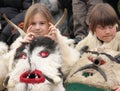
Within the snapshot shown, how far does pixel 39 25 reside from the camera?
263 cm

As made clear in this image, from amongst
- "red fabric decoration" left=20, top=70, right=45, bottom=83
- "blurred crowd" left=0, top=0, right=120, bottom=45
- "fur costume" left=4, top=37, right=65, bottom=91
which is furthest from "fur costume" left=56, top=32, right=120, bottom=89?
"blurred crowd" left=0, top=0, right=120, bottom=45

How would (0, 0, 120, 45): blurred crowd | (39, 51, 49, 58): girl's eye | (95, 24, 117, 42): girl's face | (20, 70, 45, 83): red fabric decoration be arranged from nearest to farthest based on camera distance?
(20, 70, 45, 83): red fabric decoration, (39, 51, 49, 58): girl's eye, (95, 24, 117, 42): girl's face, (0, 0, 120, 45): blurred crowd

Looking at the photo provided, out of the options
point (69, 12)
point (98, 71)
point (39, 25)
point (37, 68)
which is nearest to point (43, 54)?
point (37, 68)

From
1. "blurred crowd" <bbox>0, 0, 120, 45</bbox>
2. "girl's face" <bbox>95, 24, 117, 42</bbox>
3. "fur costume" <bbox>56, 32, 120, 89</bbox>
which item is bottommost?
"blurred crowd" <bbox>0, 0, 120, 45</bbox>

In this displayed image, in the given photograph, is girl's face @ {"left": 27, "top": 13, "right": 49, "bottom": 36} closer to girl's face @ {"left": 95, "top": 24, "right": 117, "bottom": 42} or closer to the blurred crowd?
girl's face @ {"left": 95, "top": 24, "right": 117, "bottom": 42}

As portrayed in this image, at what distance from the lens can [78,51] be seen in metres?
2.54

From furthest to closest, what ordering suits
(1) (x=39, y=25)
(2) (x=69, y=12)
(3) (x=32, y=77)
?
(2) (x=69, y=12) < (1) (x=39, y=25) < (3) (x=32, y=77)

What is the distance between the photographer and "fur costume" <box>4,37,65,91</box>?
83.0 inches

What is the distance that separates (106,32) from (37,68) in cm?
60

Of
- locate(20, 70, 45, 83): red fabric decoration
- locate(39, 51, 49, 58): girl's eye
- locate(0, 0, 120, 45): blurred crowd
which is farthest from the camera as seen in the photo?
locate(0, 0, 120, 45): blurred crowd

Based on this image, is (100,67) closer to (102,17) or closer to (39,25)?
(102,17)

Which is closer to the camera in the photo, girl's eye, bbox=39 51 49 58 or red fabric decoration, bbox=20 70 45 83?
red fabric decoration, bbox=20 70 45 83

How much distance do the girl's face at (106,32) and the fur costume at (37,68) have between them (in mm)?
376

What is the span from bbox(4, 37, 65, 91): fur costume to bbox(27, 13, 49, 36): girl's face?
0.30 metres
